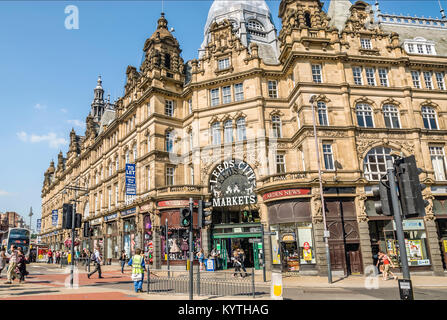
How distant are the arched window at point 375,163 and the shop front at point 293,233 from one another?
18.7ft

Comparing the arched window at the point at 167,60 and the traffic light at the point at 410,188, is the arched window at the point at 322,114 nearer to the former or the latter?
the arched window at the point at 167,60

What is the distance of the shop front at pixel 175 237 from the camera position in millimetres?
29219

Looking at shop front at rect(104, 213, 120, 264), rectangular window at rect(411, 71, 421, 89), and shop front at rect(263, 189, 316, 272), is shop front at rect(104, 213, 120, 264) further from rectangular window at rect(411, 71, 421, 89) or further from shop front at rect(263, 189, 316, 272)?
rectangular window at rect(411, 71, 421, 89)

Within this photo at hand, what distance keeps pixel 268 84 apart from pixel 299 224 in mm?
13838

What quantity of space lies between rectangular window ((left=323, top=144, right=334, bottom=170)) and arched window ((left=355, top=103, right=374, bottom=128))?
3.92m

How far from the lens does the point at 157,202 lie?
30938mm

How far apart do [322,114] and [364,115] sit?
3941 mm

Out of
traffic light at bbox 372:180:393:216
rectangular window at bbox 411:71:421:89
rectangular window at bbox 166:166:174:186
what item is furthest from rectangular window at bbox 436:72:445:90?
traffic light at bbox 372:180:393:216

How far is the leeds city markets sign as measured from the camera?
2927 cm

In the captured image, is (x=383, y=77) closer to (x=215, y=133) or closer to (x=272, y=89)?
(x=272, y=89)

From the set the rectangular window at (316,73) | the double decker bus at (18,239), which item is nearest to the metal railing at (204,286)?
the rectangular window at (316,73)
